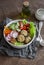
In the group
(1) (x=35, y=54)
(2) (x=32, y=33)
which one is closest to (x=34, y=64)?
(1) (x=35, y=54)

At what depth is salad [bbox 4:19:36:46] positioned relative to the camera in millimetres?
937

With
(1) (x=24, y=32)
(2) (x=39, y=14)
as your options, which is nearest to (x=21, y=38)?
(1) (x=24, y=32)

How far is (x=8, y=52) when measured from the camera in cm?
94

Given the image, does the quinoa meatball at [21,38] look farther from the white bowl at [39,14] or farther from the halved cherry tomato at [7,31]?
the white bowl at [39,14]

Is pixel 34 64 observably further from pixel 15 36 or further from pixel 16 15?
pixel 16 15

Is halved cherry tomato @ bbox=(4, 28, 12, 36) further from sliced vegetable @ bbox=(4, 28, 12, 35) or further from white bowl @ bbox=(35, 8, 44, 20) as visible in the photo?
white bowl @ bbox=(35, 8, 44, 20)

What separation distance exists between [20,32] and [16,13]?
203 millimetres

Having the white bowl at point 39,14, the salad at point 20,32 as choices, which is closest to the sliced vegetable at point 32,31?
the salad at point 20,32

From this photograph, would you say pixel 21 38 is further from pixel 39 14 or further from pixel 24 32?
pixel 39 14

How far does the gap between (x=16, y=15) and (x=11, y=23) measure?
0.11 metres

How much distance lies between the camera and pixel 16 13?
1136mm

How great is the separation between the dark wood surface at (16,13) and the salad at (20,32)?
0.08 metres

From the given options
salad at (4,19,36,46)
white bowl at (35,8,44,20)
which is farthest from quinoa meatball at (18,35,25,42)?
white bowl at (35,8,44,20)

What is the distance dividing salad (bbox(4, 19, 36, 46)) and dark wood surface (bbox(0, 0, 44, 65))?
0.26ft
